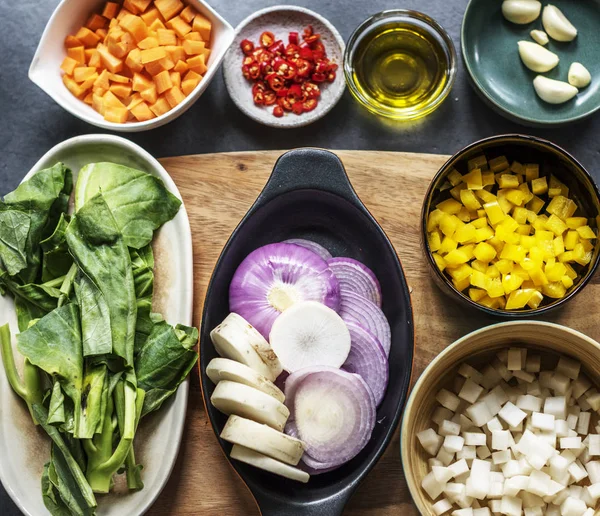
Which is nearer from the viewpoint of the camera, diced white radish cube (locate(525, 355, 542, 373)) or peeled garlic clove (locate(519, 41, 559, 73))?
diced white radish cube (locate(525, 355, 542, 373))

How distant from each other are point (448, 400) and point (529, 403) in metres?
0.17

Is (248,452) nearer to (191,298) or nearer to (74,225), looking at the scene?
(191,298)

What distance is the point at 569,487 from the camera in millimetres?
1506

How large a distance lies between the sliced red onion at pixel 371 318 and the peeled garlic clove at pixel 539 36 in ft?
2.72

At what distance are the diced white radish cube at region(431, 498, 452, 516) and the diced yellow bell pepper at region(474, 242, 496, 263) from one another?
52 centimetres

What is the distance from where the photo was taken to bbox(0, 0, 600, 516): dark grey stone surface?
5.99 ft

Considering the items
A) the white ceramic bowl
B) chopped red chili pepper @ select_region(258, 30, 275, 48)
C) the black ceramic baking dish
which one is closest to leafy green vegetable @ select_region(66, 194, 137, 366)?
the black ceramic baking dish

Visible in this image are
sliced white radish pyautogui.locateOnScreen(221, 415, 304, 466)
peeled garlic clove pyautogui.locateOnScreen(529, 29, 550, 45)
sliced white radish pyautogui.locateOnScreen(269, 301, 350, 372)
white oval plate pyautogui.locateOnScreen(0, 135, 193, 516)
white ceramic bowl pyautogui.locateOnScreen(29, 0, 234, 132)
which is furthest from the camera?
peeled garlic clove pyautogui.locateOnScreen(529, 29, 550, 45)

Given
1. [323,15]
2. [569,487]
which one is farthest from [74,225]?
[569,487]

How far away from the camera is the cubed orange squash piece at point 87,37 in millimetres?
1776

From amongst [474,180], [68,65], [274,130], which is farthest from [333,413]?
[68,65]

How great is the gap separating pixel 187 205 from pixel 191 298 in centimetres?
23

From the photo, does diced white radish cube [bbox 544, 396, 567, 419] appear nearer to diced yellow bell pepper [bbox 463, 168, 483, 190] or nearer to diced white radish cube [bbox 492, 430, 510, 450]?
diced white radish cube [bbox 492, 430, 510, 450]

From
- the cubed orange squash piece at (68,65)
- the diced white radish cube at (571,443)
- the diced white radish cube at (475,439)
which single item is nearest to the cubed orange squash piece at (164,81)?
the cubed orange squash piece at (68,65)
